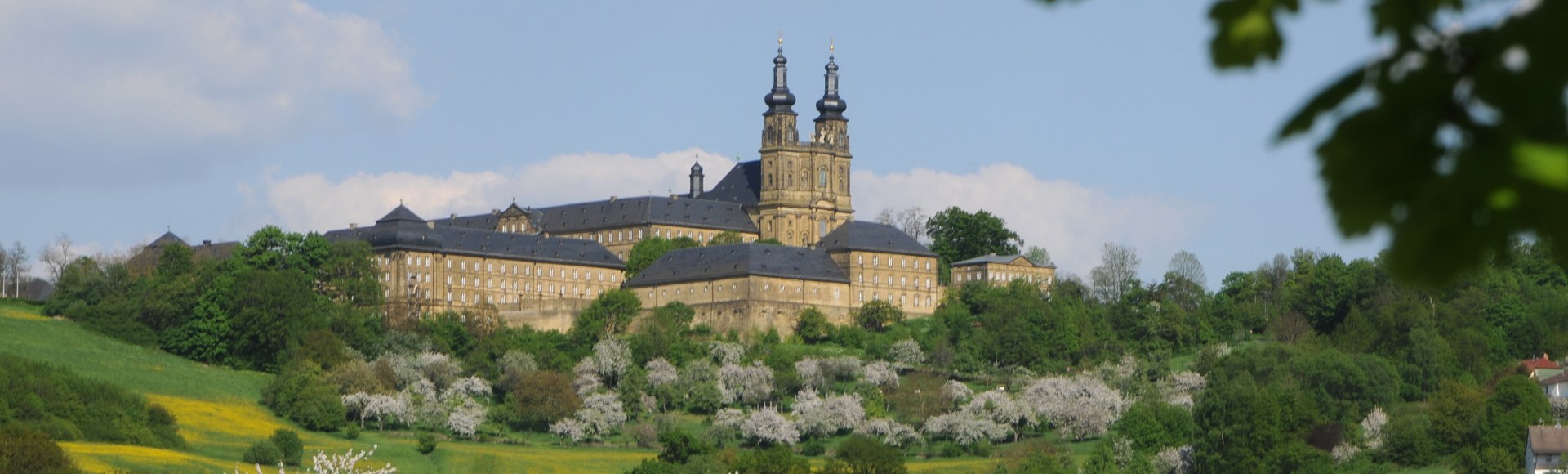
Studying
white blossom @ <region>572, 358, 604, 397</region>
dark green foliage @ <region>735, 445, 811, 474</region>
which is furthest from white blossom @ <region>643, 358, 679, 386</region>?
dark green foliage @ <region>735, 445, 811, 474</region>

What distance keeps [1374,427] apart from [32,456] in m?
55.3

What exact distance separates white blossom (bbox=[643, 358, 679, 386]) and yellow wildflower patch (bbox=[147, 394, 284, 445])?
1849 centimetres

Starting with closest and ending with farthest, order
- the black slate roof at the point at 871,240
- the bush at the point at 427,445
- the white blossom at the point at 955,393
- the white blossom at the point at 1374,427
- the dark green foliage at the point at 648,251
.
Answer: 1. the bush at the point at 427,445
2. the white blossom at the point at 1374,427
3. the white blossom at the point at 955,393
4. the black slate roof at the point at 871,240
5. the dark green foliage at the point at 648,251

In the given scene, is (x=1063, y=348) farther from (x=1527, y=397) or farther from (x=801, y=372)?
(x=1527, y=397)

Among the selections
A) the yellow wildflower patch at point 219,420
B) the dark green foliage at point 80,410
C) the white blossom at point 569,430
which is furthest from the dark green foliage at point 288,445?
the white blossom at point 569,430

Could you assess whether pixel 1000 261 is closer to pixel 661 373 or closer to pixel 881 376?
pixel 881 376

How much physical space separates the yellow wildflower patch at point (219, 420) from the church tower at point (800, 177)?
175 ft

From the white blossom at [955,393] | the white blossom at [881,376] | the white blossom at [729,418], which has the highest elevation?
the white blossom at [881,376]

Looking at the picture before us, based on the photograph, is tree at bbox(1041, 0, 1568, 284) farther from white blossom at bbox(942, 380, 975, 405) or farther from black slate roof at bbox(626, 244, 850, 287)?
black slate roof at bbox(626, 244, 850, 287)

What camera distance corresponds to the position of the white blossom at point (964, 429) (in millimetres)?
103725

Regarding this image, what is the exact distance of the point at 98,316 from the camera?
12119 centimetres

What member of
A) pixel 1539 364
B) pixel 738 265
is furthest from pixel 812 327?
pixel 1539 364

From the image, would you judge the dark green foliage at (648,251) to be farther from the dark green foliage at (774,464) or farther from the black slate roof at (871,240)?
the dark green foliage at (774,464)

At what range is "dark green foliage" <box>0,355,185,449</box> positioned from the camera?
8856 centimetres
